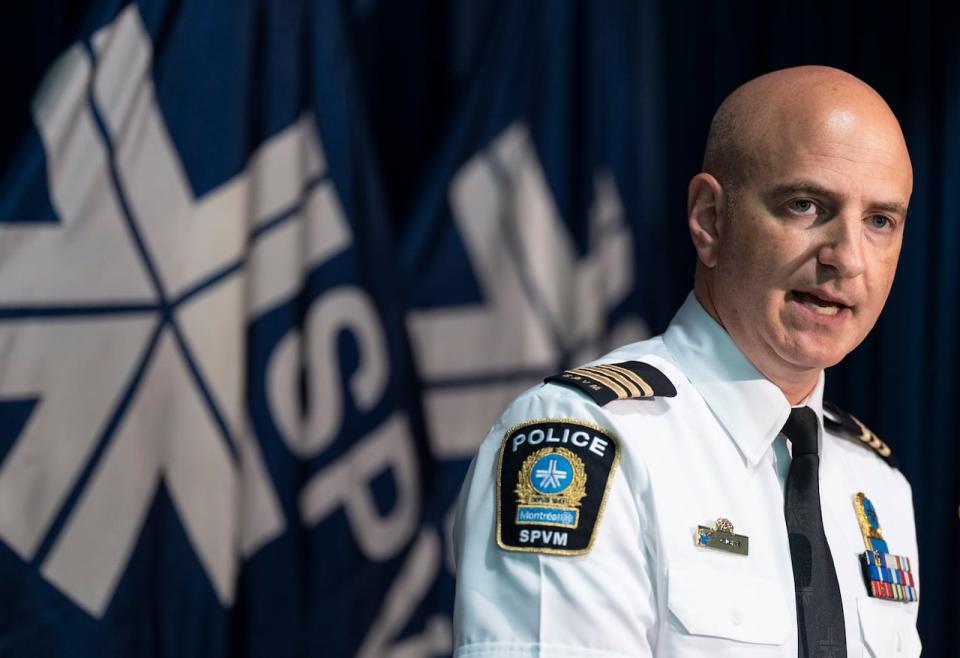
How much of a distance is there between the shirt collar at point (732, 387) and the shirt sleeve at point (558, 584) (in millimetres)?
170

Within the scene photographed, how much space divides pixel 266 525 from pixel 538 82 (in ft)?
3.69

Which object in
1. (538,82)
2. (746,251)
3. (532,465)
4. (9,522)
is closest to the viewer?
(532,465)

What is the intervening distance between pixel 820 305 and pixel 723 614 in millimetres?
332

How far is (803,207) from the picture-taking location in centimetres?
126

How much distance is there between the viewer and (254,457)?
7.38 ft

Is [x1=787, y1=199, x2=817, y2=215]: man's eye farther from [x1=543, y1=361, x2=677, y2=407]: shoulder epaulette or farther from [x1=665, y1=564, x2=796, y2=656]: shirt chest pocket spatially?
[x1=665, y1=564, x2=796, y2=656]: shirt chest pocket

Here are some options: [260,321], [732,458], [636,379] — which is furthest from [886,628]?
[260,321]

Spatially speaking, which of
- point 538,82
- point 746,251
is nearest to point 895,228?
point 746,251

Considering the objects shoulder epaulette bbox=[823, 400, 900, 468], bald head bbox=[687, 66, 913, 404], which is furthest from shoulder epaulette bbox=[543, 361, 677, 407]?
shoulder epaulette bbox=[823, 400, 900, 468]

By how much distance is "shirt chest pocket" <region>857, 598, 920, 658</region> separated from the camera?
1.29 meters

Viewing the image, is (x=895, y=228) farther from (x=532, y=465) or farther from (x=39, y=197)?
(x=39, y=197)

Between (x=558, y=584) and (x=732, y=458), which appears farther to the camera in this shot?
(x=732, y=458)

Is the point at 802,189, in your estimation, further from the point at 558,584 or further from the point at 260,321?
the point at 260,321

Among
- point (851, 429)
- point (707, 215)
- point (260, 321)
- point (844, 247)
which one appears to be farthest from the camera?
point (260, 321)
